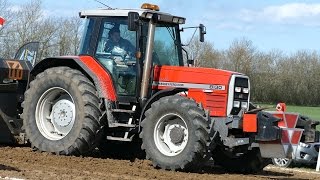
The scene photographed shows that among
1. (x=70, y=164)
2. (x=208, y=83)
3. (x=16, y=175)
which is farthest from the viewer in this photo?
(x=208, y=83)

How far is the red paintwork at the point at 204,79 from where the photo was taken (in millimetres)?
9422

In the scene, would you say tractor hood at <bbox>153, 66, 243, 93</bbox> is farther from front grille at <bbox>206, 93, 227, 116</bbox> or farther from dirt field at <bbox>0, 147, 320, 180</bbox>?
dirt field at <bbox>0, 147, 320, 180</bbox>

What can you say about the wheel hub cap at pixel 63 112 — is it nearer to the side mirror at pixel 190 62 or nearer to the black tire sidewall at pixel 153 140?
the black tire sidewall at pixel 153 140

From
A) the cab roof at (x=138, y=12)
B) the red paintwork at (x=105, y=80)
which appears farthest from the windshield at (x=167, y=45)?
the red paintwork at (x=105, y=80)

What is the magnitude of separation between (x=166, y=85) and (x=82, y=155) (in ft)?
6.11

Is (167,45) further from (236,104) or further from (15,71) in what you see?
(15,71)

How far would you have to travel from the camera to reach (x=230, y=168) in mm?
10078

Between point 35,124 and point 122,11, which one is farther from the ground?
point 122,11

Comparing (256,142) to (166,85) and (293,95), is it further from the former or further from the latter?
(293,95)

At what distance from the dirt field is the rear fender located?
1.11 m

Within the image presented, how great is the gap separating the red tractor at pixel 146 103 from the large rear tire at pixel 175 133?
1cm

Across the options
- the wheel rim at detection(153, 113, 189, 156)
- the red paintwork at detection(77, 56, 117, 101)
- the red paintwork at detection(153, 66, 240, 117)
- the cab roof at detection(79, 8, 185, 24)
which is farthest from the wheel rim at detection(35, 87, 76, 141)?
the wheel rim at detection(153, 113, 189, 156)

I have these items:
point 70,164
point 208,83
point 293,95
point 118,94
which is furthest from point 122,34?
point 293,95

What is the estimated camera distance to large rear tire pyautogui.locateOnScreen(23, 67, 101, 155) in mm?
9742
